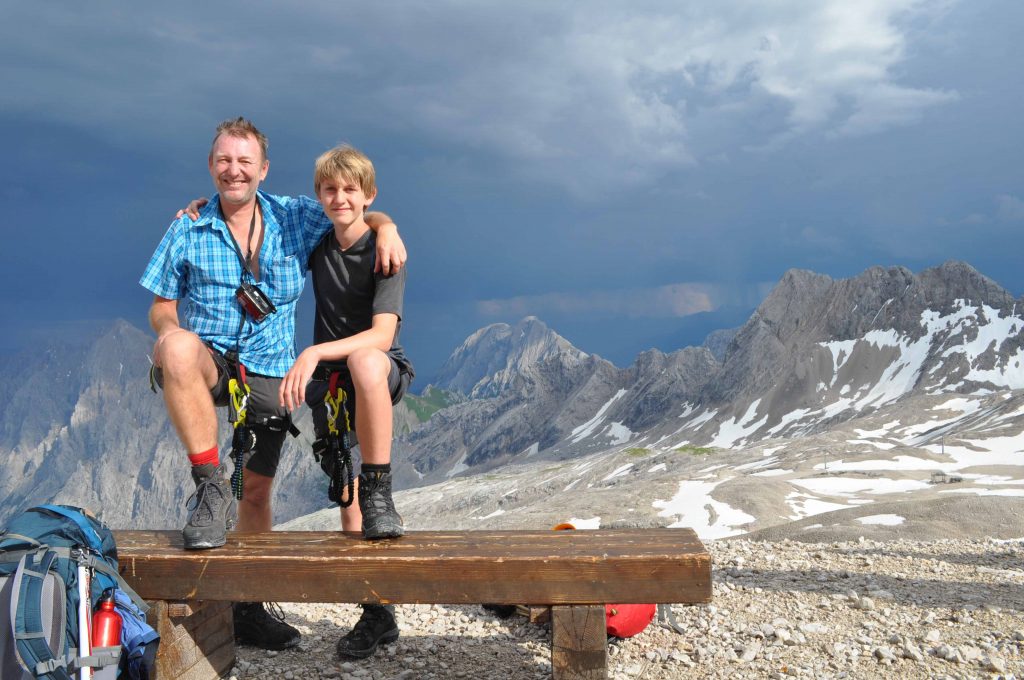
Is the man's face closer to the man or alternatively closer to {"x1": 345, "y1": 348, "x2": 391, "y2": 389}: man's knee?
→ the man

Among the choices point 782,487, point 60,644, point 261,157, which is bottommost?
point 782,487

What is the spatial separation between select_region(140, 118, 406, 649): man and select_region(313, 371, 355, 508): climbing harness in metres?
0.52

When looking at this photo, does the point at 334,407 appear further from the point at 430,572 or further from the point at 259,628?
the point at 259,628

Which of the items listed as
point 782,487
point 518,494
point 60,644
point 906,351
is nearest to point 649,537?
point 60,644

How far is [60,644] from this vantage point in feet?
16.7

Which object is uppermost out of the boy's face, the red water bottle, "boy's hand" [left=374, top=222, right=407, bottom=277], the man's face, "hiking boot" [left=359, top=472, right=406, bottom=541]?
the man's face

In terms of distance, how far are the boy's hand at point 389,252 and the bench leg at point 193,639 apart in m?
3.24

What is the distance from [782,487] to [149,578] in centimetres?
5957

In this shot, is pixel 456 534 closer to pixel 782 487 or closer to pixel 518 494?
pixel 782 487

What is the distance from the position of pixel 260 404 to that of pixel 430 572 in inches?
101

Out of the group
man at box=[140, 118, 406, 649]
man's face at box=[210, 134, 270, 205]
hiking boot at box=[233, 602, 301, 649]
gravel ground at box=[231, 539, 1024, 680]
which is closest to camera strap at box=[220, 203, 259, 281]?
man at box=[140, 118, 406, 649]

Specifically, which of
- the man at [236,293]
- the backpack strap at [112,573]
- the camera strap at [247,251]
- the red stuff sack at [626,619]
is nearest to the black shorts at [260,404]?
the man at [236,293]

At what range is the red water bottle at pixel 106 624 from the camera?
17.9 feet

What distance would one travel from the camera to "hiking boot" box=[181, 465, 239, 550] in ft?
20.7
